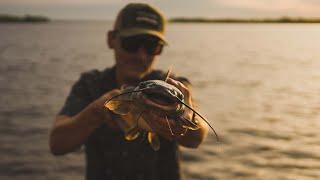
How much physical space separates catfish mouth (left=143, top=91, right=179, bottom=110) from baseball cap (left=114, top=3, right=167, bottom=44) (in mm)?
1974

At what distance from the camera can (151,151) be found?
205 inches

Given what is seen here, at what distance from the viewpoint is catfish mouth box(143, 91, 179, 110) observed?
3.31 metres

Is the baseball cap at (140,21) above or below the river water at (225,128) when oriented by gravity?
above

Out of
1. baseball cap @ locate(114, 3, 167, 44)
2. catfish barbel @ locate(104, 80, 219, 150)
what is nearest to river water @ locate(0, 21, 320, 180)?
baseball cap @ locate(114, 3, 167, 44)

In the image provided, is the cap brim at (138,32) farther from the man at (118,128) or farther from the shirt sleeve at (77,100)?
the shirt sleeve at (77,100)

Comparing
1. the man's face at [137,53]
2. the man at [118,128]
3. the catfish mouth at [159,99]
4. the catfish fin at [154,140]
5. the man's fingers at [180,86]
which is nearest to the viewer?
the catfish mouth at [159,99]

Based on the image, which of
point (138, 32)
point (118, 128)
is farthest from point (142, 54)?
point (118, 128)

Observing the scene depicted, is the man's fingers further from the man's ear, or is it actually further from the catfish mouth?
the man's ear

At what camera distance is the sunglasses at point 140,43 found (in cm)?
523

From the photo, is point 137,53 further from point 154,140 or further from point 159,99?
point 159,99

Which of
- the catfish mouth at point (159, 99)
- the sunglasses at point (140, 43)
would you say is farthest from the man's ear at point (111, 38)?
the catfish mouth at point (159, 99)

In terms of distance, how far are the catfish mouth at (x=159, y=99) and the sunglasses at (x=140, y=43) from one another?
195 centimetres

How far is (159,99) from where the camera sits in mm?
3340

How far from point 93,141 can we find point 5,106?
44.5 ft
